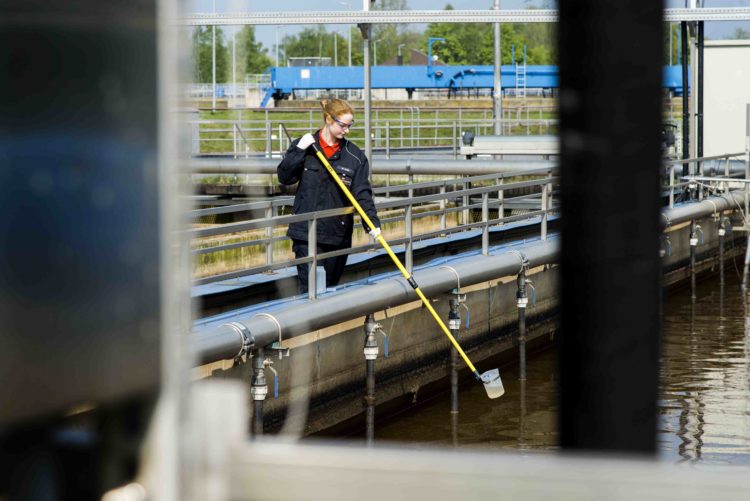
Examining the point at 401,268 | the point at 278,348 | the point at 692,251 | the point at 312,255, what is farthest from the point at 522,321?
the point at 692,251

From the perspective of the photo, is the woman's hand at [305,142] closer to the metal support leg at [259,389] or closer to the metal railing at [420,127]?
the metal support leg at [259,389]

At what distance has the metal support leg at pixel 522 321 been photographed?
11045 mm

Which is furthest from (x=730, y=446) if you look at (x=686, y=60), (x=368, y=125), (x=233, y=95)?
(x=686, y=60)

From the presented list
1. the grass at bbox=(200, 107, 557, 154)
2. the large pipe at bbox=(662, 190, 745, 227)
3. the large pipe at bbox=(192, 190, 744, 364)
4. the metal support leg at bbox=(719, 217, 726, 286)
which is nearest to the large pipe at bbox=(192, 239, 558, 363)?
the large pipe at bbox=(192, 190, 744, 364)

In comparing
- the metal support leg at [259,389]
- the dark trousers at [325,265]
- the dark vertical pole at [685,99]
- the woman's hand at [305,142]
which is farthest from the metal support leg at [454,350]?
the dark vertical pole at [685,99]

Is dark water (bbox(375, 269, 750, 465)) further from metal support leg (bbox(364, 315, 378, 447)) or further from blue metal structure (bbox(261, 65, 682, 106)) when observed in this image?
blue metal structure (bbox(261, 65, 682, 106))

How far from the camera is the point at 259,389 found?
7.43 metres

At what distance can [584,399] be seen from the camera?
4.47 feet

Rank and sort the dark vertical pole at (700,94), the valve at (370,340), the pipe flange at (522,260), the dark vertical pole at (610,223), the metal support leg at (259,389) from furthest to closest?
the dark vertical pole at (700,94)
the pipe flange at (522,260)
the valve at (370,340)
the metal support leg at (259,389)
the dark vertical pole at (610,223)

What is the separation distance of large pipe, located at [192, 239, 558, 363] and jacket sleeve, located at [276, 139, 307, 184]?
2.78 ft

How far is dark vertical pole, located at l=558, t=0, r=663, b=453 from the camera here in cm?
129

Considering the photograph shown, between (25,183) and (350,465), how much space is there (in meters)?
0.41

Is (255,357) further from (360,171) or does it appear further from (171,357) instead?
(171,357)

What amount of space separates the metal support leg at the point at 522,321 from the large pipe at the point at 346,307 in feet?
0.59
